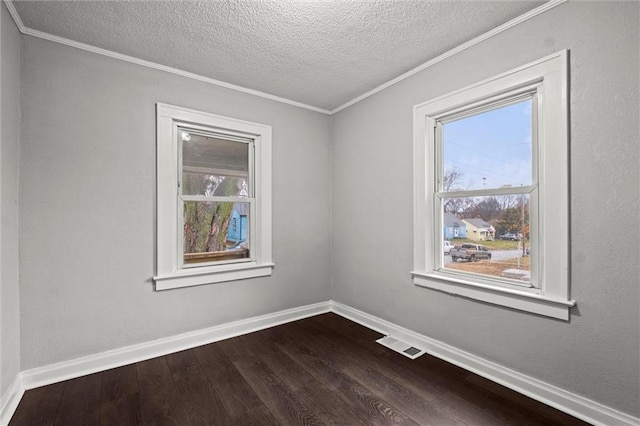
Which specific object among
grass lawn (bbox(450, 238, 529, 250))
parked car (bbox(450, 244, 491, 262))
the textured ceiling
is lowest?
parked car (bbox(450, 244, 491, 262))

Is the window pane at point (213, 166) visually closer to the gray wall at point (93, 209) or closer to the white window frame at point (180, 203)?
the white window frame at point (180, 203)

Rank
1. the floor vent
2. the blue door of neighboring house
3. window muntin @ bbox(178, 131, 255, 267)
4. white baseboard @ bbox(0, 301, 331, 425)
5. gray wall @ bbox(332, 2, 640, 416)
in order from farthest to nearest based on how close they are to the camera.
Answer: the blue door of neighboring house < window muntin @ bbox(178, 131, 255, 267) < the floor vent < white baseboard @ bbox(0, 301, 331, 425) < gray wall @ bbox(332, 2, 640, 416)

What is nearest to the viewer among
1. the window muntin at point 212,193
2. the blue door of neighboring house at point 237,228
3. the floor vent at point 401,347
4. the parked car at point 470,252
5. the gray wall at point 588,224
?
the gray wall at point 588,224

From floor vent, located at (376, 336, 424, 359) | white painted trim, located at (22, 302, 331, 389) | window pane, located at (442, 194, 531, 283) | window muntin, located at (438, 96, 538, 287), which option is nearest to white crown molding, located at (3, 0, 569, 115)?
window muntin, located at (438, 96, 538, 287)

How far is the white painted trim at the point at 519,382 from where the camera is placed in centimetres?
168

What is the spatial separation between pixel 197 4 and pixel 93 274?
6.95 ft

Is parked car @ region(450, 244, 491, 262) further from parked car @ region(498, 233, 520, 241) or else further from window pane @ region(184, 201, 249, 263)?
window pane @ region(184, 201, 249, 263)

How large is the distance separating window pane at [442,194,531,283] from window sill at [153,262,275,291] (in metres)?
1.85

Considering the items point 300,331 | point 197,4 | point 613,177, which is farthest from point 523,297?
point 197,4

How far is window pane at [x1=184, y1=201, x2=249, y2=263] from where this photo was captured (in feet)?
9.41

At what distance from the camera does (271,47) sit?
7.71 feet

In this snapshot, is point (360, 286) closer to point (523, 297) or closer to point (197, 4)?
point (523, 297)

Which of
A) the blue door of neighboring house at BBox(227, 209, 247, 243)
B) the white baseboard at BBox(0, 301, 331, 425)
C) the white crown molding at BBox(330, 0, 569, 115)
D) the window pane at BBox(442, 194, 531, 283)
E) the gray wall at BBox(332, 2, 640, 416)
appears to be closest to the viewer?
the gray wall at BBox(332, 2, 640, 416)

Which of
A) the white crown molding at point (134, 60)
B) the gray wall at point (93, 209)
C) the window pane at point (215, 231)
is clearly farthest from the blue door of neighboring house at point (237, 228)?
the white crown molding at point (134, 60)
